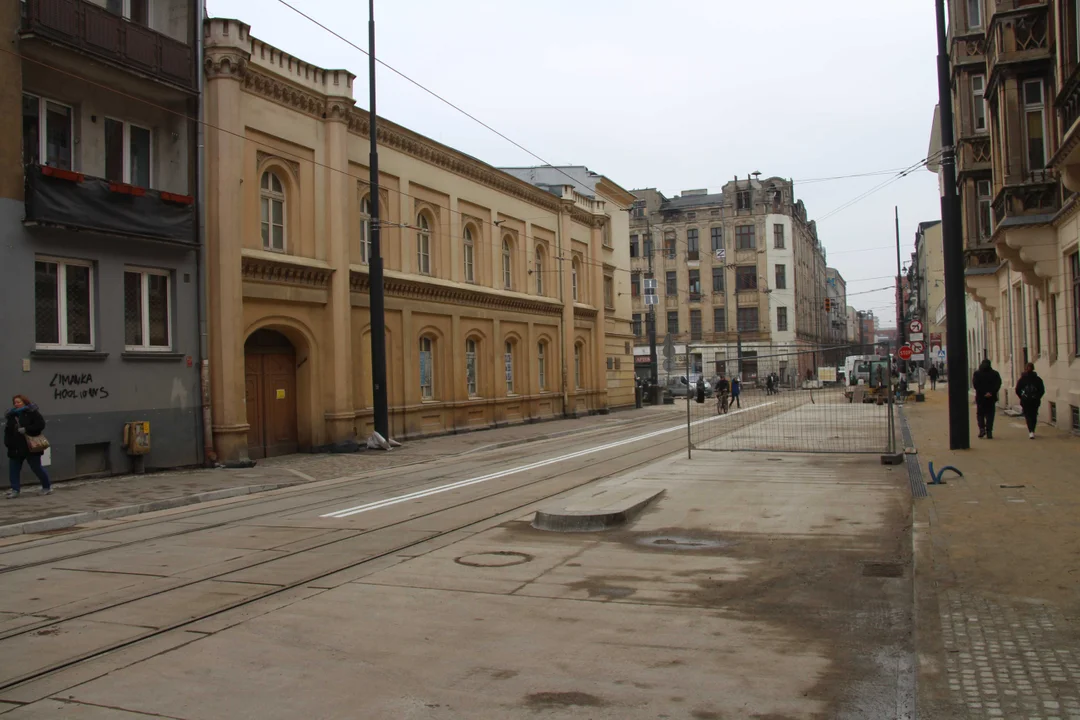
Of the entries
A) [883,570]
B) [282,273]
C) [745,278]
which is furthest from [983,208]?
[745,278]

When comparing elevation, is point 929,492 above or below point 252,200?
below

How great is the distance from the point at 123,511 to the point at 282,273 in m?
9.40

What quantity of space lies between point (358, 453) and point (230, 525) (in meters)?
11.1

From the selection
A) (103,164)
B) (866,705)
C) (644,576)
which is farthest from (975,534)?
(103,164)

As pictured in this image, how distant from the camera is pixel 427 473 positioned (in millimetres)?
18422

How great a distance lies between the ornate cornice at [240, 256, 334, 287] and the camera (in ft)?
68.4

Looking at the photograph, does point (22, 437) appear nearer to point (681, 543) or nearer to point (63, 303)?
point (63, 303)

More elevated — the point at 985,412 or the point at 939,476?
the point at 985,412

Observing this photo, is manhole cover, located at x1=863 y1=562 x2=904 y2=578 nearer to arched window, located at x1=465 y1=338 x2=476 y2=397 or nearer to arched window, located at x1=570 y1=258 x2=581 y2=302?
arched window, located at x1=465 y1=338 x2=476 y2=397

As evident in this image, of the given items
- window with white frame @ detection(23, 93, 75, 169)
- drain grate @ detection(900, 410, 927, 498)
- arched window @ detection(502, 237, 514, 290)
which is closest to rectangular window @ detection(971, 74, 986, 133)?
drain grate @ detection(900, 410, 927, 498)

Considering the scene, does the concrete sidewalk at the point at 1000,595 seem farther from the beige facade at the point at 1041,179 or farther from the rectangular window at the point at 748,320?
the rectangular window at the point at 748,320

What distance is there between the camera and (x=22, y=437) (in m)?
14.4

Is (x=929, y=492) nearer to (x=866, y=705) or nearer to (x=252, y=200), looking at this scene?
(x=866, y=705)

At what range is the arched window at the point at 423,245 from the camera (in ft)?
93.0
